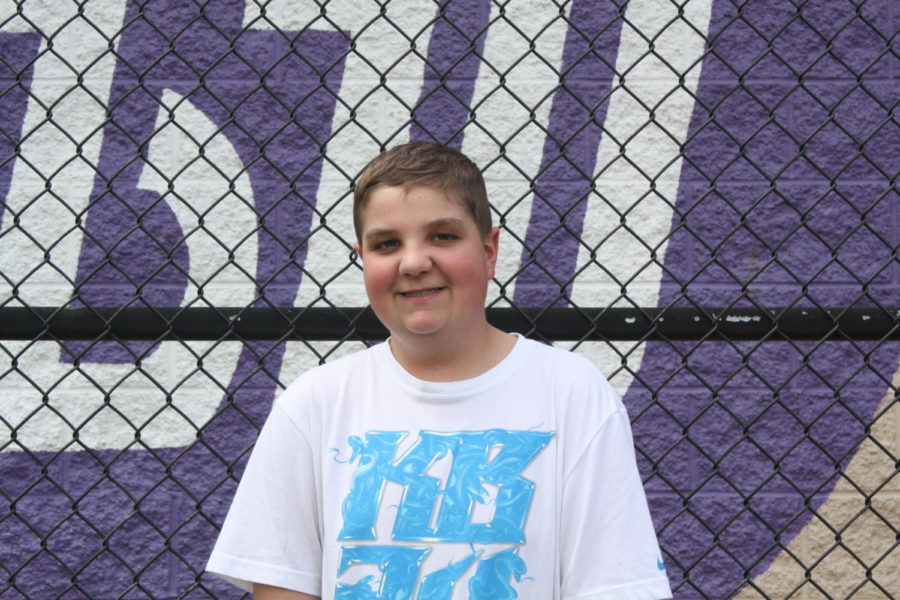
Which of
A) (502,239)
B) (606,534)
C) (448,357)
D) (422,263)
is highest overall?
(502,239)

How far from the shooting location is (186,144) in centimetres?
270

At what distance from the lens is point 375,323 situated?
1660 millimetres

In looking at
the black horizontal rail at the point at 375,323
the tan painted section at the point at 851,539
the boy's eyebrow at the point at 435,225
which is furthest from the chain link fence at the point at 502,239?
the boy's eyebrow at the point at 435,225

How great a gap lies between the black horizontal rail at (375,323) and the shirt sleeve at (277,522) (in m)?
0.38

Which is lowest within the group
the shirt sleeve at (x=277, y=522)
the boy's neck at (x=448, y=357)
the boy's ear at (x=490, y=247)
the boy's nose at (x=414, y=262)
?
the shirt sleeve at (x=277, y=522)

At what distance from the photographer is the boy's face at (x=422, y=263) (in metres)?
1.25

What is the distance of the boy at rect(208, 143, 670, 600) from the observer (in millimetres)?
1189

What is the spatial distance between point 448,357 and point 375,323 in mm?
388

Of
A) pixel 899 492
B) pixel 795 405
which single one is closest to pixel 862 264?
pixel 795 405

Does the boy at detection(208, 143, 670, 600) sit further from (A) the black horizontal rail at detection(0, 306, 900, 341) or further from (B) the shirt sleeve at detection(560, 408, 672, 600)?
(A) the black horizontal rail at detection(0, 306, 900, 341)

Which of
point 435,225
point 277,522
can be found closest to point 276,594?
point 277,522

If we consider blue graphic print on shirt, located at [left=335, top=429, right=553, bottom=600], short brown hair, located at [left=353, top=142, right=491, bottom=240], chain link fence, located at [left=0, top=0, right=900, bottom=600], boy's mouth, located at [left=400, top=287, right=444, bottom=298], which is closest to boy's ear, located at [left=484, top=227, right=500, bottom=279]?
short brown hair, located at [left=353, top=142, right=491, bottom=240]

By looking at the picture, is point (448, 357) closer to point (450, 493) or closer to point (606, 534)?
point (450, 493)

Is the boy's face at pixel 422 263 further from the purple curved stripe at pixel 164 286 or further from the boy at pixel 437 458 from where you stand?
the purple curved stripe at pixel 164 286
